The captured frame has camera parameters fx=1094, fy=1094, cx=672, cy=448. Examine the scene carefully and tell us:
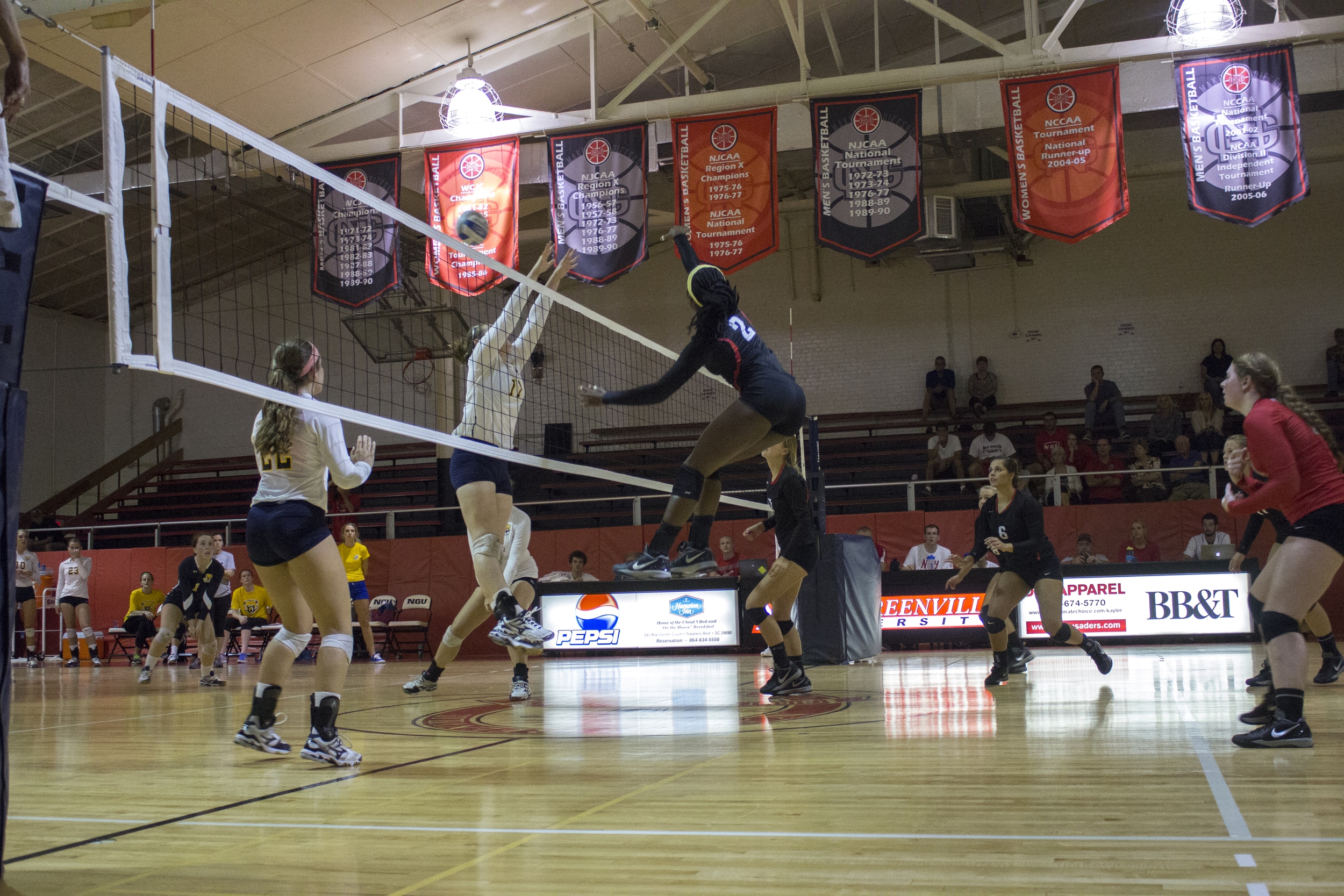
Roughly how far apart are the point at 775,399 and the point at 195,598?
312 inches

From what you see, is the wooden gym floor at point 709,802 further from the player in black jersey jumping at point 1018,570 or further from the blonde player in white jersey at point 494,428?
the player in black jersey jumping at point 1018,570

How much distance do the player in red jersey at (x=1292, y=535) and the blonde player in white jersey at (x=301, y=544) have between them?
3507mm

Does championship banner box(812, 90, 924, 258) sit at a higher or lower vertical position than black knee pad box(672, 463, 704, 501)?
higher

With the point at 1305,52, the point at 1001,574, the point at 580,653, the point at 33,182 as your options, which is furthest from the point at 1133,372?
the point at 33,182

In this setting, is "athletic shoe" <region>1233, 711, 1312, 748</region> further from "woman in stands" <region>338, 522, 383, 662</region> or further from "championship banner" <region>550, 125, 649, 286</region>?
"woman in stands" <region>338, 522, 383, 662</region>

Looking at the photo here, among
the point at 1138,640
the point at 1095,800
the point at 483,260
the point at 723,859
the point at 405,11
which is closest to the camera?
the point at 723,859

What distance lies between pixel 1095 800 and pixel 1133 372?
17.6 meters

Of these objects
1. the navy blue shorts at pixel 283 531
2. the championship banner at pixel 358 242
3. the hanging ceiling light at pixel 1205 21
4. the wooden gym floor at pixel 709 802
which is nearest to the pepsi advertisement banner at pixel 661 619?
the championship banner at pixel 358 242

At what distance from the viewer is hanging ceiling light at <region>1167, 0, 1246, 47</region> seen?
1269 centimetres

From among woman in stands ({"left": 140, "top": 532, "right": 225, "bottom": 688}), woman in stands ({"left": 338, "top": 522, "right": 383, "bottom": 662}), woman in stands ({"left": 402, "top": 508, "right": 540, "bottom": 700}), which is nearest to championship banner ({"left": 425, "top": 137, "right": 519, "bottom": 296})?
woman in stands ({"left": 338, "top": 522, "right": 383, "bottom": 662})

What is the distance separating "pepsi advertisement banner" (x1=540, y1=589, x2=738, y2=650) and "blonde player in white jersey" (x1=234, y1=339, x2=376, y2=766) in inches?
340

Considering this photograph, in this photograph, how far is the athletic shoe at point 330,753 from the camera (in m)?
4.21

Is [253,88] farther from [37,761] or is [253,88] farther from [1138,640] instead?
[1138,640]

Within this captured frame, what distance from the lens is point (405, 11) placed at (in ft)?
44.3
